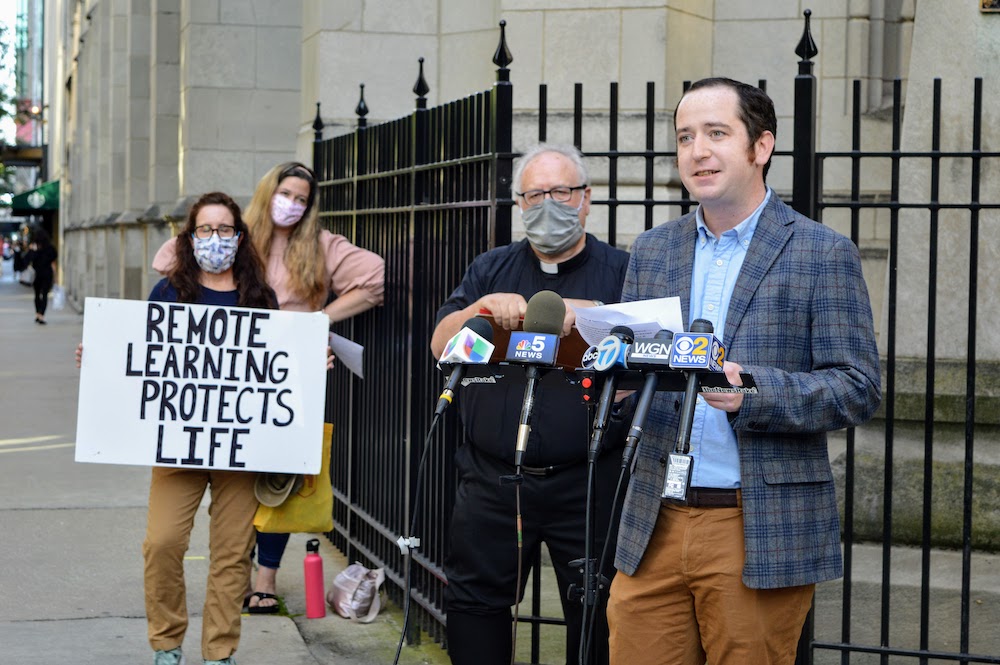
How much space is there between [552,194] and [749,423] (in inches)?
56.6

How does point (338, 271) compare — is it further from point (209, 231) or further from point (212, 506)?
point (212, 506)

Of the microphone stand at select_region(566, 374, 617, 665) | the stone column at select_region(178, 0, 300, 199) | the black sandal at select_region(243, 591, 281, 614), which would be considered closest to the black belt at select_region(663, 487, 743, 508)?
the microphone stand at select_region(566, 374, 617, 665)

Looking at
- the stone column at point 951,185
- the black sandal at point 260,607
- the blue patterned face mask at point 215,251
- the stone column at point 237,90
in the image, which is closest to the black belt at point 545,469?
the blue patterned face mask at point 215,251

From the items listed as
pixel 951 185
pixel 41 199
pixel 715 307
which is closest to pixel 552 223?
pixel 715 307

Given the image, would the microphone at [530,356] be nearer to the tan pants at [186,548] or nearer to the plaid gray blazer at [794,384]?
the plaid gray blazer at [794,384]

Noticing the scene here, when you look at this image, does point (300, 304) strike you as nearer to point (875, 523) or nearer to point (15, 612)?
point (15, 612)

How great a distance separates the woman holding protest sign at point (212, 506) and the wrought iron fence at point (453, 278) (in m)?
0.77

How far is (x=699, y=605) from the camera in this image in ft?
11.0

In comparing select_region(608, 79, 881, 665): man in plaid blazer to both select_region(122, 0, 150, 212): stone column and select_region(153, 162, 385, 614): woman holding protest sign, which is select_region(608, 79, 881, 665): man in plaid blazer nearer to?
select_region(153, 162, 385, 614): woman holding protest sign

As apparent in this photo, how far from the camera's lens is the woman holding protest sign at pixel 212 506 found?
5379mm

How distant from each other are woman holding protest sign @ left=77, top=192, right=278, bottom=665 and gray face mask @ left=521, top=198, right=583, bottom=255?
5.33 ft

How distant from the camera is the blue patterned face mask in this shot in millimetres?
5477

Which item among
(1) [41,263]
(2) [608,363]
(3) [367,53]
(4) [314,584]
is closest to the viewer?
(2) [608,363]

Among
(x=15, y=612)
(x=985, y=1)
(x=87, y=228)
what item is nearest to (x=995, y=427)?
(x=985, y=1)
